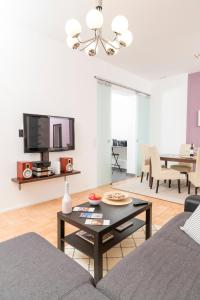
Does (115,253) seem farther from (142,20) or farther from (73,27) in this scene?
(142,20)

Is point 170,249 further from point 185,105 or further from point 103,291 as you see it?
point 185,105

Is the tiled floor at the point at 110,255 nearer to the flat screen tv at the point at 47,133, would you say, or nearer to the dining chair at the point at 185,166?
the flat screen tv at the point at 47,133

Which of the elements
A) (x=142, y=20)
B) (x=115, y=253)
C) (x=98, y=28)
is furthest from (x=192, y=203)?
(x=142, y=20)

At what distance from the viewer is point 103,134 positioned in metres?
4.51

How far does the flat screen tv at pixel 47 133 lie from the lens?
3.06m

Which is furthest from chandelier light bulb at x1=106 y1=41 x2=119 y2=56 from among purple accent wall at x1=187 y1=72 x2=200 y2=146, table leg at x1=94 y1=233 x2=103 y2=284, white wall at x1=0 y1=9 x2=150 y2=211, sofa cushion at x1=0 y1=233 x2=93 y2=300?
purple accent wall at x1=187 y1=72 x2=200 y2=146

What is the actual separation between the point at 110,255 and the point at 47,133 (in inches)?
83.3

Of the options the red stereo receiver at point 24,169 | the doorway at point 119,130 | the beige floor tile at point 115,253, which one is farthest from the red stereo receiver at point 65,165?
the beige floor tile at point 115,253

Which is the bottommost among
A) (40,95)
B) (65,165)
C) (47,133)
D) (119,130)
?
(65,165)

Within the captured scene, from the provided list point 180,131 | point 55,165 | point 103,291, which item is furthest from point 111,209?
point 180,131

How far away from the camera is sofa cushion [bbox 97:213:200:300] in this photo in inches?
36.4

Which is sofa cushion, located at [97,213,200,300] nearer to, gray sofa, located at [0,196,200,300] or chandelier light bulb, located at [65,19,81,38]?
gray sofa, located at [0,196,200,300]

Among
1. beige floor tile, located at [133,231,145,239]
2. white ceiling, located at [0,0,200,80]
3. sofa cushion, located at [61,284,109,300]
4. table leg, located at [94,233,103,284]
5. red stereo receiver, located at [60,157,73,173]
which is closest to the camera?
sofa cushion, located at [61,284,109,300]

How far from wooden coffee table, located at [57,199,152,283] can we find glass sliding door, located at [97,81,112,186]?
246cm
